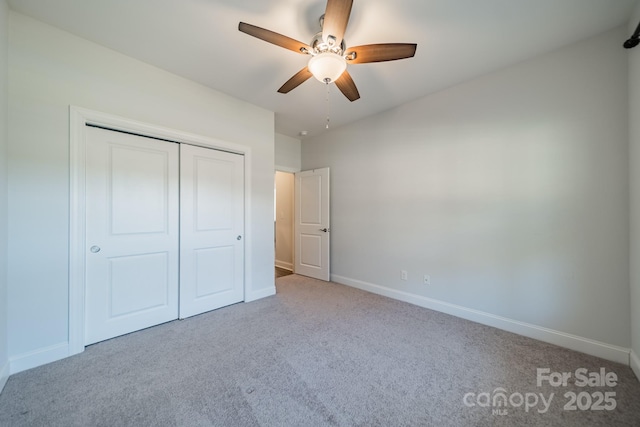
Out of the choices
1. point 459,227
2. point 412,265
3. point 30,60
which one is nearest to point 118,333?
point 30,60

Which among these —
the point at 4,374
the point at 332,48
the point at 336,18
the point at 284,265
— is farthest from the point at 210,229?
the point at 284,265

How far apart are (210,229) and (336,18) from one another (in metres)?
2.50

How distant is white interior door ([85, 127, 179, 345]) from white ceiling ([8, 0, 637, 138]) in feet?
2.83

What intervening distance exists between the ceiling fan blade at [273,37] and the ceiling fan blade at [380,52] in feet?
1.12

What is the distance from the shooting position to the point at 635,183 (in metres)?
1.86

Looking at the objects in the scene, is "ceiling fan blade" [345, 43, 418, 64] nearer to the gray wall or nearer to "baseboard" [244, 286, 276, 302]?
the gray wall

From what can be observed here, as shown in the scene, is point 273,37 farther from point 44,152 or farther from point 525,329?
point 525,329

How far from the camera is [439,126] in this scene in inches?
118

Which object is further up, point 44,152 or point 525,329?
point 44,152

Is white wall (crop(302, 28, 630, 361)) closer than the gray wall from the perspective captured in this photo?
No

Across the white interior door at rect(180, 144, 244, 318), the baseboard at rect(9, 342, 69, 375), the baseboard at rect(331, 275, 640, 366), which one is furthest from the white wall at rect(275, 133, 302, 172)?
the baseboard at rect(9, 342, 69, 375)

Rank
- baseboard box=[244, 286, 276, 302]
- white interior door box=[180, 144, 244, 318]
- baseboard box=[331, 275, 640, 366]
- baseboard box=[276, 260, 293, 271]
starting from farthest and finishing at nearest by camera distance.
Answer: baseboard box=[276, 260, 293, 271]
baseboard box=[244, 286, 276, 302]
white interior door box=[180, 144, 244, 318]
baseboard box=[331, 275, 640, 366]

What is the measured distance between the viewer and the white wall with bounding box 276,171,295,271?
5.31 m

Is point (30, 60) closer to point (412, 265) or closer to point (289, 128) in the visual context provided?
point (289, 128)
